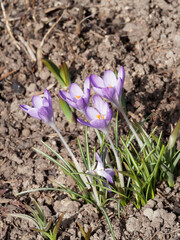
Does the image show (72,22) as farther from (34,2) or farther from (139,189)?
(139,189)

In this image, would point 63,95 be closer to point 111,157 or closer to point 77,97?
point 77,97

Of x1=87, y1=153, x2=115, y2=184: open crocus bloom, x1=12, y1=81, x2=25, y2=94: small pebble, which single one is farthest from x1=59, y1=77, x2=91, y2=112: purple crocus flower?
x1=12, y1=81, x2=25, y2=94: small pebble

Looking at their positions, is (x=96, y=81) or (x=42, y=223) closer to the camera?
(x=96, y=81)

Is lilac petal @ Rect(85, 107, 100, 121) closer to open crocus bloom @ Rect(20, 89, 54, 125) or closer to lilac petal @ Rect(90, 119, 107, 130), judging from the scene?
lilac petal @ Rect(90, 119, 107, 130)

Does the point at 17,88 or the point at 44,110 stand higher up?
the point at 44,110

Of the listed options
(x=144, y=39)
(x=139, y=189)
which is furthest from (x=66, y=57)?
(x=139, y=189)

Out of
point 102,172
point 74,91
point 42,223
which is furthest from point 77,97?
point 42,223

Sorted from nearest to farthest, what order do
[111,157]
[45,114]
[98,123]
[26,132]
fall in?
[98,123]
[45,114]
[111,157]
[26,132]
